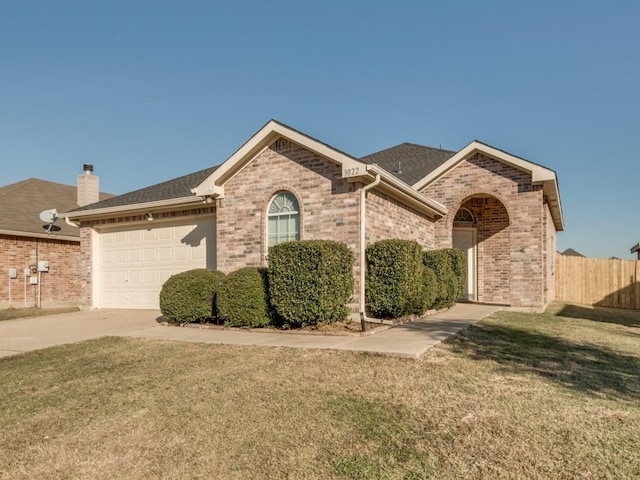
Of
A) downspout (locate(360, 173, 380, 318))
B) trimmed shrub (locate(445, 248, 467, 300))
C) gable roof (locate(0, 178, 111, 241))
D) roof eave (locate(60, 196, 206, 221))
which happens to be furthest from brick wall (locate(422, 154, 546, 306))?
gable roof (locate(0, 178, 111, 241))

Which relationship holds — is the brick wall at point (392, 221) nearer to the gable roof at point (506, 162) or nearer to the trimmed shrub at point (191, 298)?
the gable roof at point (506, 162)

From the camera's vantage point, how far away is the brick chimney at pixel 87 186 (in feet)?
58.6

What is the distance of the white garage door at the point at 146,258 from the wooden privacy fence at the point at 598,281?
15.8 m

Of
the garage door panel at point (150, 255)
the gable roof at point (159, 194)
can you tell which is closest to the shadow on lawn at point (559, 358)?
the gable roof at point (159, 194)

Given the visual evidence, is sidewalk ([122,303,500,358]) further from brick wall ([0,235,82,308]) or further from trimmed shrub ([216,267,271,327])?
brick wall ([0,235,82,308])

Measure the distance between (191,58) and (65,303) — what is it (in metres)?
11.3

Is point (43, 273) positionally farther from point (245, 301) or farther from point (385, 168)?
point (385, 168)

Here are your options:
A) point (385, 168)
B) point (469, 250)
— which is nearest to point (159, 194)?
point (385, 168)

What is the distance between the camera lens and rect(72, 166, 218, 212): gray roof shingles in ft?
44.9

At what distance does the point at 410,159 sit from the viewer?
1861cm

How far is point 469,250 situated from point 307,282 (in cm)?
885

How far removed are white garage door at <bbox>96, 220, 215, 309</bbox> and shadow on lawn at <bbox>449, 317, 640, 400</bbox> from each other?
7.77m

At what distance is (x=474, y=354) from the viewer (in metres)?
6.61

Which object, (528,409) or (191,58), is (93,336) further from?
(191,58)
